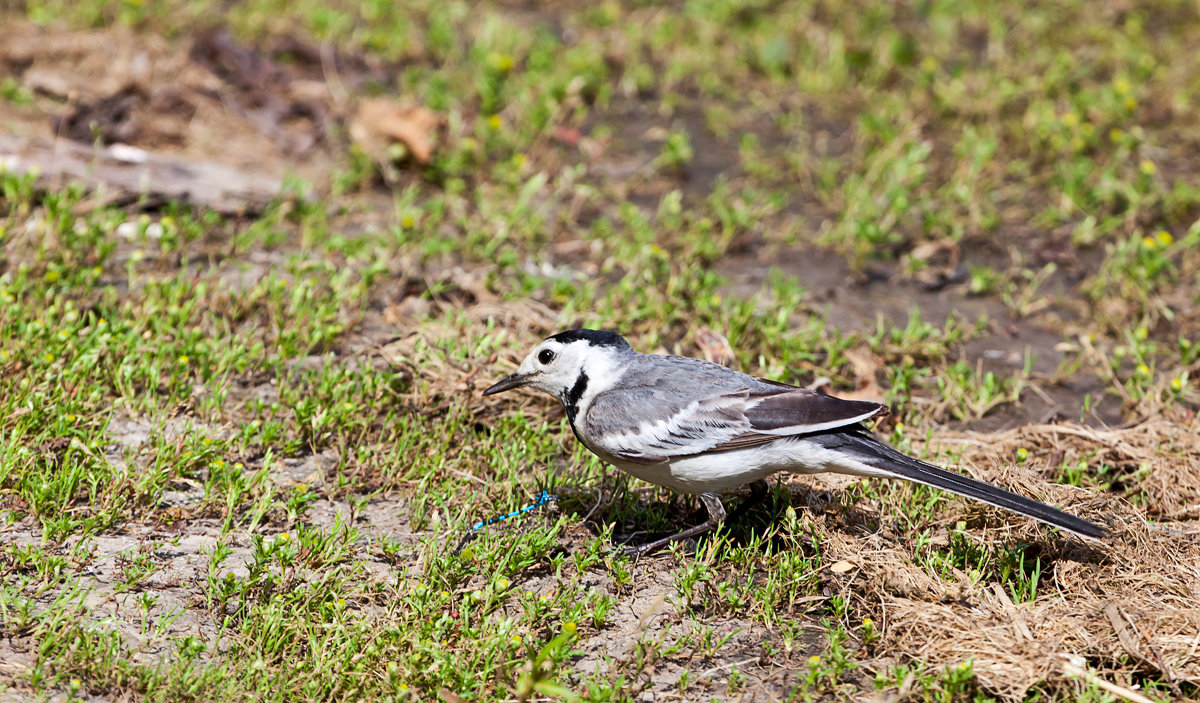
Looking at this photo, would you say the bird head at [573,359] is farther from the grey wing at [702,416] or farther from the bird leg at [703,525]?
the bird leg at [703,525]

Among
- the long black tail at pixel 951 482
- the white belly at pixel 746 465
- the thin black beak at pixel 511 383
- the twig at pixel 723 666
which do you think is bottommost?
the twig at pixel 723 666

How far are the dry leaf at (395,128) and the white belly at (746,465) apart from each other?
13.0ft

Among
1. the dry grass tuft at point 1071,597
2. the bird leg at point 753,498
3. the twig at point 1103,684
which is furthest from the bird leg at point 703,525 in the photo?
the twig at point 1103,684

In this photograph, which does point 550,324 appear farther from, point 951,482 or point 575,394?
point 951,482

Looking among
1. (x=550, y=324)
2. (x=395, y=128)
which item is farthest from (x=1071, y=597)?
(x=395, y=128)

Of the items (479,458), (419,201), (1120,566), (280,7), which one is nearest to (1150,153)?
(1120,566)

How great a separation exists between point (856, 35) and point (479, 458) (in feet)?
21.0

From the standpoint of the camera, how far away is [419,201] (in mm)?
7859

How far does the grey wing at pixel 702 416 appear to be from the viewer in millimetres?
4574

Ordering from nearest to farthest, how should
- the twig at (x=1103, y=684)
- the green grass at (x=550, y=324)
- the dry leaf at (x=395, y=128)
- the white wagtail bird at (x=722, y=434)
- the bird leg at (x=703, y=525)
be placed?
1. the twig at (x=1103, y=684)
2. the green grass at (x=550, y=324)
3. the white wagtail bird at (x=722, y=434)
4. the bird leg at (x=703, y=525)
5. the dry leaf at (x=395, y=128)

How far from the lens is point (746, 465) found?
4.64 metres

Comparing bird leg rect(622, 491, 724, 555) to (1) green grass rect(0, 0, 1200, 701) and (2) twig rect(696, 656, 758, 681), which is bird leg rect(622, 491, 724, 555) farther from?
(2) twig rect(696, 656, 758, 681)

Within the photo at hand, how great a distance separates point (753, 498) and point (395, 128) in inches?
169

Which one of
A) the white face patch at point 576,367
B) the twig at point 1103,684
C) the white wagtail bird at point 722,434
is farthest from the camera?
the white face patch at point 576,367
